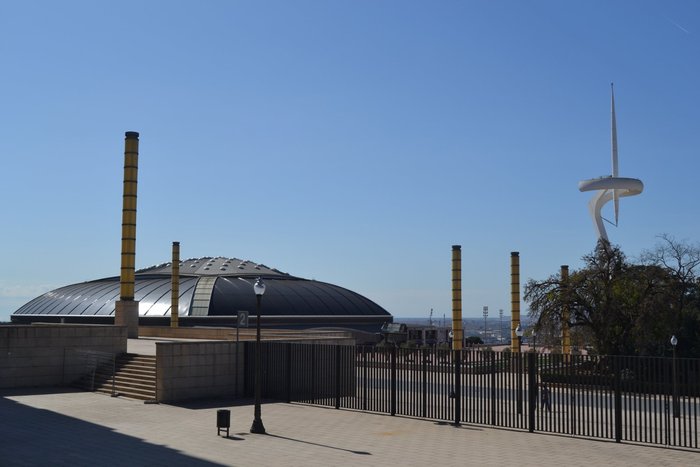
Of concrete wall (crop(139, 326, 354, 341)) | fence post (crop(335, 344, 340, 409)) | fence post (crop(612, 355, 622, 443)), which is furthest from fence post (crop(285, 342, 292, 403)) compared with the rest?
concrete wall (crop(139, 326, 354, 341))

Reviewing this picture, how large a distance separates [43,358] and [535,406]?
821 inches

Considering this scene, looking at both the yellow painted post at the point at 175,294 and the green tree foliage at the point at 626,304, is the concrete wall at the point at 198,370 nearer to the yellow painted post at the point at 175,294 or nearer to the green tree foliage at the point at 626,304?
the green tree foliage at the point at 626,304

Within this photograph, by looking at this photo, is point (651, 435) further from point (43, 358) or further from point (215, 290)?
point (215, 290)

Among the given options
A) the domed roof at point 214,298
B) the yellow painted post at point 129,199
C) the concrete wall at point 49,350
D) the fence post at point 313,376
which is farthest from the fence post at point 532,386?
the domed roof at point 214,298

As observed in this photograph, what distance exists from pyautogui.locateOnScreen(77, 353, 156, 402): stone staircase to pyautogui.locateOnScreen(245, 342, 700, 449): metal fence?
13.1 feet

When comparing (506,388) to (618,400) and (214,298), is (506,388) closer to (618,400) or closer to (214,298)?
(618,400)

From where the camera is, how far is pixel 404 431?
2306 centimetres

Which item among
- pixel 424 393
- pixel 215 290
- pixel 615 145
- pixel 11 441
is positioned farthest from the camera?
pixel 215 290

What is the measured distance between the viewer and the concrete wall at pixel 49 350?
31.9 meters

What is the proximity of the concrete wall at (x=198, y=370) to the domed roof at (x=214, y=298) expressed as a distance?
44.6 m

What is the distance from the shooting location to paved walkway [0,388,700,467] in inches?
722

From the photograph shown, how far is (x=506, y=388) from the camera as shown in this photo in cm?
2402

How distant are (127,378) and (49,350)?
13.8 feet

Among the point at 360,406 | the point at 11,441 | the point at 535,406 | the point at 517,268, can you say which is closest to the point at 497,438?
the point at 535,406
